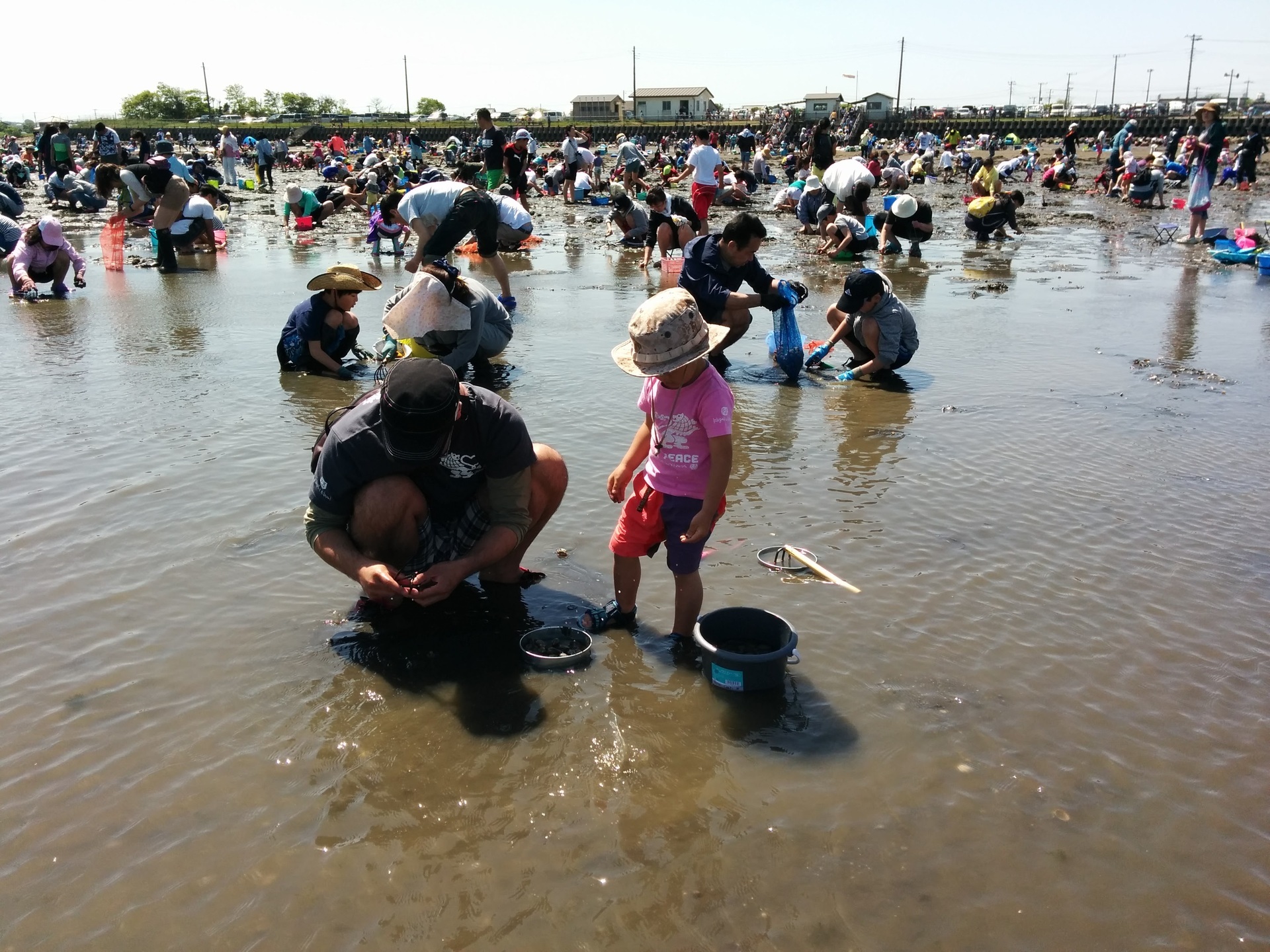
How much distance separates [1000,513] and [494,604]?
263 cm

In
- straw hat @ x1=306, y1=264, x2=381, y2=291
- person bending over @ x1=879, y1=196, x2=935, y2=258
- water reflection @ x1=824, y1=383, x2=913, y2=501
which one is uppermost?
person bending over @ x1=879, y1=196, x2=935, y2=258

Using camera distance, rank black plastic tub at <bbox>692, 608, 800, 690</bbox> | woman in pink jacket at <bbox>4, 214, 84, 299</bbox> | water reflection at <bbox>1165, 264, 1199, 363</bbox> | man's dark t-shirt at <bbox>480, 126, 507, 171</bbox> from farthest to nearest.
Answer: man's dark t-shirt at <bbox>480, 126, 507, 171</bbox> → woman in pink jacket at <bbox>4, 214, 84, 299</bbox> → water reflection at <bbox>1165, 264, 1199, 363</bbox> → black plastic tub at <bbox>692, 608, 800, 690</bbox>

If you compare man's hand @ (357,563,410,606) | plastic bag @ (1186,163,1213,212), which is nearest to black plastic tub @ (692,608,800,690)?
man's hand @ (357,563,410,606)

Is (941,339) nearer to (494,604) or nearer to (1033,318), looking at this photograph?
(1033,318)

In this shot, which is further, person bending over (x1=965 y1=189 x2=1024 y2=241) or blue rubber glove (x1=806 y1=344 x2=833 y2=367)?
person bending over (x1=965 y1=189 x2=1024 y2=241)

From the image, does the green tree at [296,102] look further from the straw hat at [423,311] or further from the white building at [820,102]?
the straw hat at [423,311]

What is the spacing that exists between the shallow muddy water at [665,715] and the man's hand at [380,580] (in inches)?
12.5

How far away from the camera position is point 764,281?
6.88 m

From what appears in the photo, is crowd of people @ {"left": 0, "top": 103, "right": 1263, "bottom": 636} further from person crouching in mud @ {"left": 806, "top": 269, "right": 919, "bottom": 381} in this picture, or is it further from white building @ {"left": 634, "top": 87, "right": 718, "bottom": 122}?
white building @ {"left": 634, "top": 87, "right": 718, "bottom": 122}

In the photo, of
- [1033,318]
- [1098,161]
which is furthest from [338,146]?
[1033,318]

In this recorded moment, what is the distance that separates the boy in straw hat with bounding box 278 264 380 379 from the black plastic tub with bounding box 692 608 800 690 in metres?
4.61

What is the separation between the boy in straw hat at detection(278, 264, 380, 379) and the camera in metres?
7.06

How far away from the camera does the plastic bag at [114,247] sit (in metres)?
12.9

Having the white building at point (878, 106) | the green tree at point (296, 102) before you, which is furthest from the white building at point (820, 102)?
the green tree at point (296, 102)
